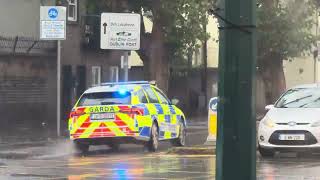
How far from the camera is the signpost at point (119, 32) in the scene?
1866 centimetres

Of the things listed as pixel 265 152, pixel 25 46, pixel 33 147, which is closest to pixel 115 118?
pixel 33 147

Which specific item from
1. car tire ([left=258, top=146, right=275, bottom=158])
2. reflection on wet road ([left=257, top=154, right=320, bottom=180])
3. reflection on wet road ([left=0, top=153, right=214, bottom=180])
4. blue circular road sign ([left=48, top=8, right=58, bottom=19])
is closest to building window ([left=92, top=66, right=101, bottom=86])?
blue circular road sign ([left=48, top=8, right=58, bottom=19])

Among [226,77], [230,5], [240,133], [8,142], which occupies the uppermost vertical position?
[230,5]

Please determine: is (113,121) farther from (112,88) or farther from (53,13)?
(53,13)

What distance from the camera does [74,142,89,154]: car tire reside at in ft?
54.5

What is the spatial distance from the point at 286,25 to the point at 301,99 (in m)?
12.6

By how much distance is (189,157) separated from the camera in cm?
1398

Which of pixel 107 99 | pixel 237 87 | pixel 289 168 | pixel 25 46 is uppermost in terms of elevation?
pixel 25 46

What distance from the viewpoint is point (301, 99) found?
14.4 meters

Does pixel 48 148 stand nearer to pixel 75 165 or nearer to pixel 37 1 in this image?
pixel 75 165

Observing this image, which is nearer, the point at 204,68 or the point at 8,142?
the point at 8,142

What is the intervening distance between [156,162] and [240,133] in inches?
382

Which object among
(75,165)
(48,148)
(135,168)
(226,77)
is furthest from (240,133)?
(48,148)

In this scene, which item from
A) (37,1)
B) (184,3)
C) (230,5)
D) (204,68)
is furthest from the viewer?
(204,68)
